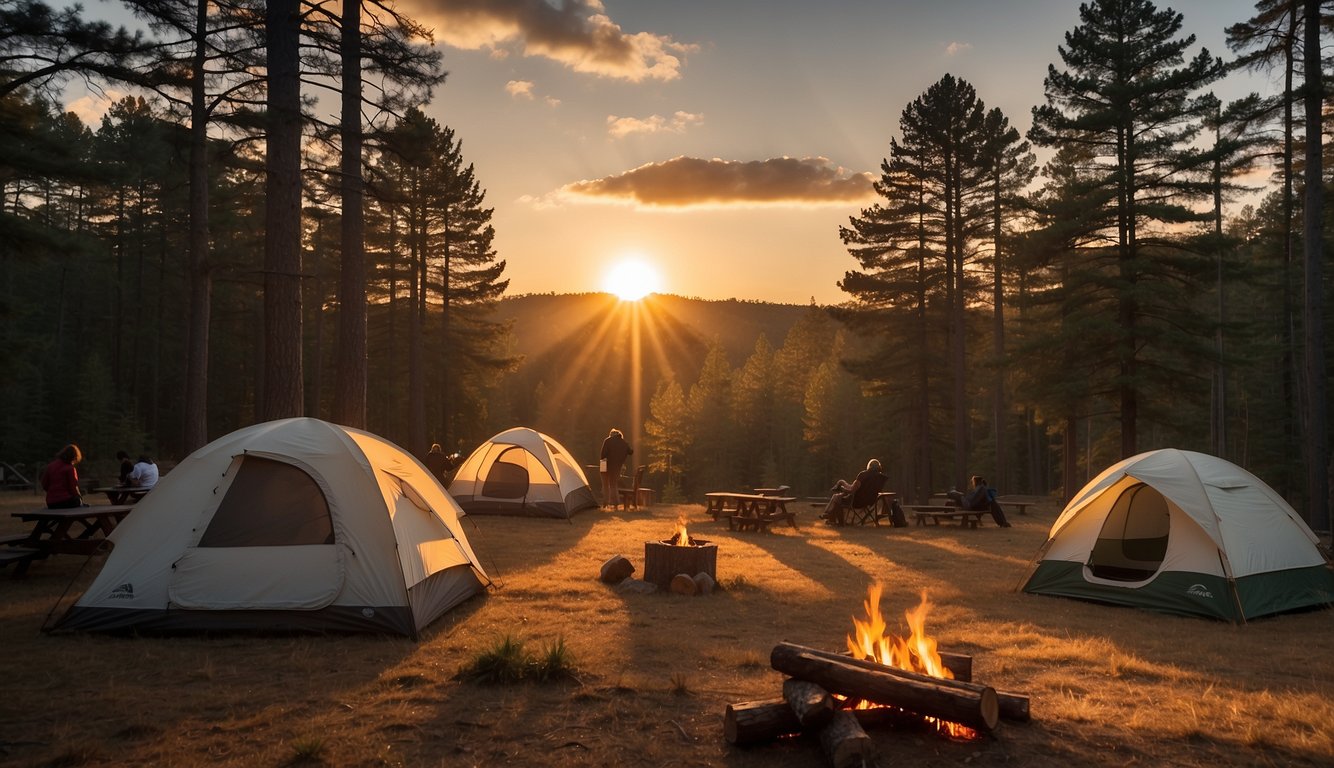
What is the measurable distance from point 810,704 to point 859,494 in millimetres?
13951

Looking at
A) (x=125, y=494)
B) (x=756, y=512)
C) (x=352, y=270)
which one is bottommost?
(x=756, y=512)

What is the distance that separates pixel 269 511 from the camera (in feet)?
24.3

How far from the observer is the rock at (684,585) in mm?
9438

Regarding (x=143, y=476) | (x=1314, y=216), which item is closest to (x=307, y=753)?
(x=143, y=476)

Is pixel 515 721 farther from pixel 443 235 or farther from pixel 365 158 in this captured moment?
pixel 443 235

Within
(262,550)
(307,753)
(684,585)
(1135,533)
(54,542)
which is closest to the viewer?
(307,753)

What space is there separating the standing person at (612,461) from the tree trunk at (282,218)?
9.24m

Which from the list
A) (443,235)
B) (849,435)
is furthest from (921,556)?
(849,435)

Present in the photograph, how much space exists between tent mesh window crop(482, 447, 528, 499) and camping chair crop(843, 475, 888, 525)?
7366mm

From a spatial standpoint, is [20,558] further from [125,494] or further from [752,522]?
[752,522]

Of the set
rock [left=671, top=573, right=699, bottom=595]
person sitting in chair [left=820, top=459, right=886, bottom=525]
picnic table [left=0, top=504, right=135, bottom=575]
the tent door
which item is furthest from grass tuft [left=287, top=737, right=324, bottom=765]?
person sitting in chair [left=820, top=459, right=886, bottom=525]

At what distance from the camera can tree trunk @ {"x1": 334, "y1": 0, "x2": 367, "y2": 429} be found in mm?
12648

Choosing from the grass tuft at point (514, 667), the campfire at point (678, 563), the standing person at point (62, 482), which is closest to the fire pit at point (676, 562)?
the campfire at point (678, 563)

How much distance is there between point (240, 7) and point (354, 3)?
1.75 meters
